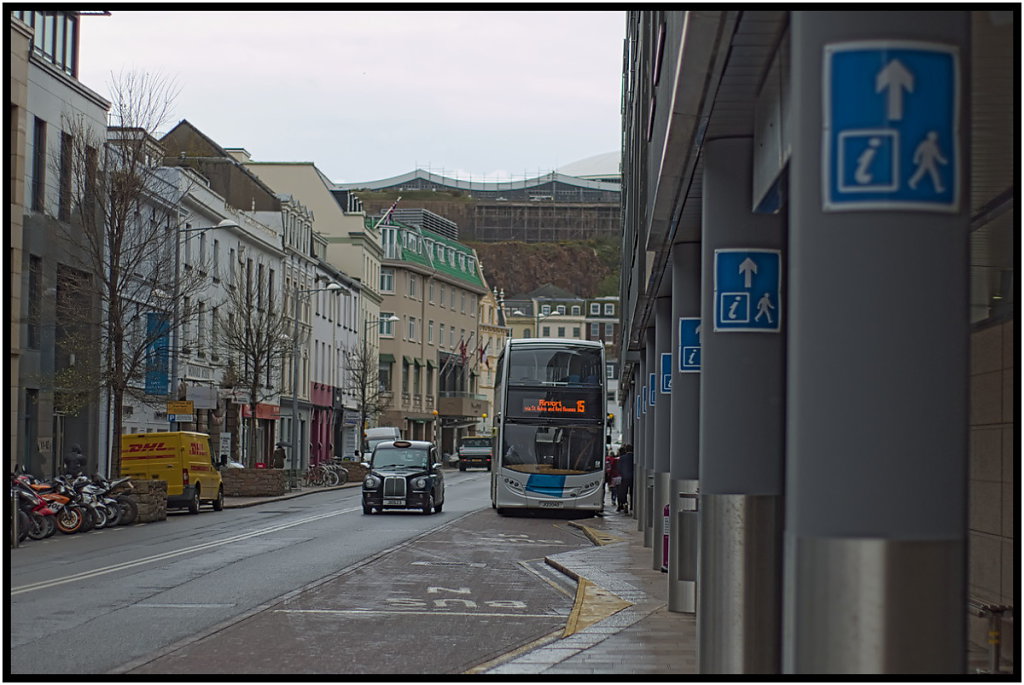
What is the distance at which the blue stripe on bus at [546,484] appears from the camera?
123ft

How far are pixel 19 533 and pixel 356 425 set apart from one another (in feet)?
216

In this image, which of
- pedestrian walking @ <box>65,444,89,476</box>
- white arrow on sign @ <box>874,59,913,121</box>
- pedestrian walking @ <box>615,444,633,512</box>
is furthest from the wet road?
pedestrian walking @ <box>615,444,633,512</box>

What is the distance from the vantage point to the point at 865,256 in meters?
4.56

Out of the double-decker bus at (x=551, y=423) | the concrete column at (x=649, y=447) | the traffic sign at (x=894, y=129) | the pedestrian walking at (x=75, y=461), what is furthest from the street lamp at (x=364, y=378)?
the traffic sign at (x=894, y=129)

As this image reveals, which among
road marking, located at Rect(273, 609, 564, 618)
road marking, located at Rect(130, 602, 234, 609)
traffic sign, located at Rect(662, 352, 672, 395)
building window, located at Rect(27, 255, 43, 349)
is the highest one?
building window, located at Rect(27, 255, 43, 349)

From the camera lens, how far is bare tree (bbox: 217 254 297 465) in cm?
5403

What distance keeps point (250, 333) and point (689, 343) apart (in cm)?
4204

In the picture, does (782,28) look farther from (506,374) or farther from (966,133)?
(506,374)

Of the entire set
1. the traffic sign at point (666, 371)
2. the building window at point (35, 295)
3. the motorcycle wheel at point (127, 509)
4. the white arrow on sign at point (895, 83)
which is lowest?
the motorcycle wheel at point (127, 509)

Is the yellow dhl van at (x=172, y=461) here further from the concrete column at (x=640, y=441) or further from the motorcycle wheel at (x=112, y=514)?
the concrete column at (x=640, y=441)

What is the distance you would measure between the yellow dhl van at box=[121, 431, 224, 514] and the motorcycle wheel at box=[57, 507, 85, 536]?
6.26 meters

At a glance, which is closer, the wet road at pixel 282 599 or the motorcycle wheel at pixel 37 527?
the wet road at pixel 282 599

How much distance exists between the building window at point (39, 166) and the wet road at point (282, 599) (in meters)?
11.9

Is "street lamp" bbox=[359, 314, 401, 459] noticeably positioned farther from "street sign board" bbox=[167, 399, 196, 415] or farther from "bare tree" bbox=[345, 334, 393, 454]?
"street sign board" bbox=[167, 399, 196, 415]
